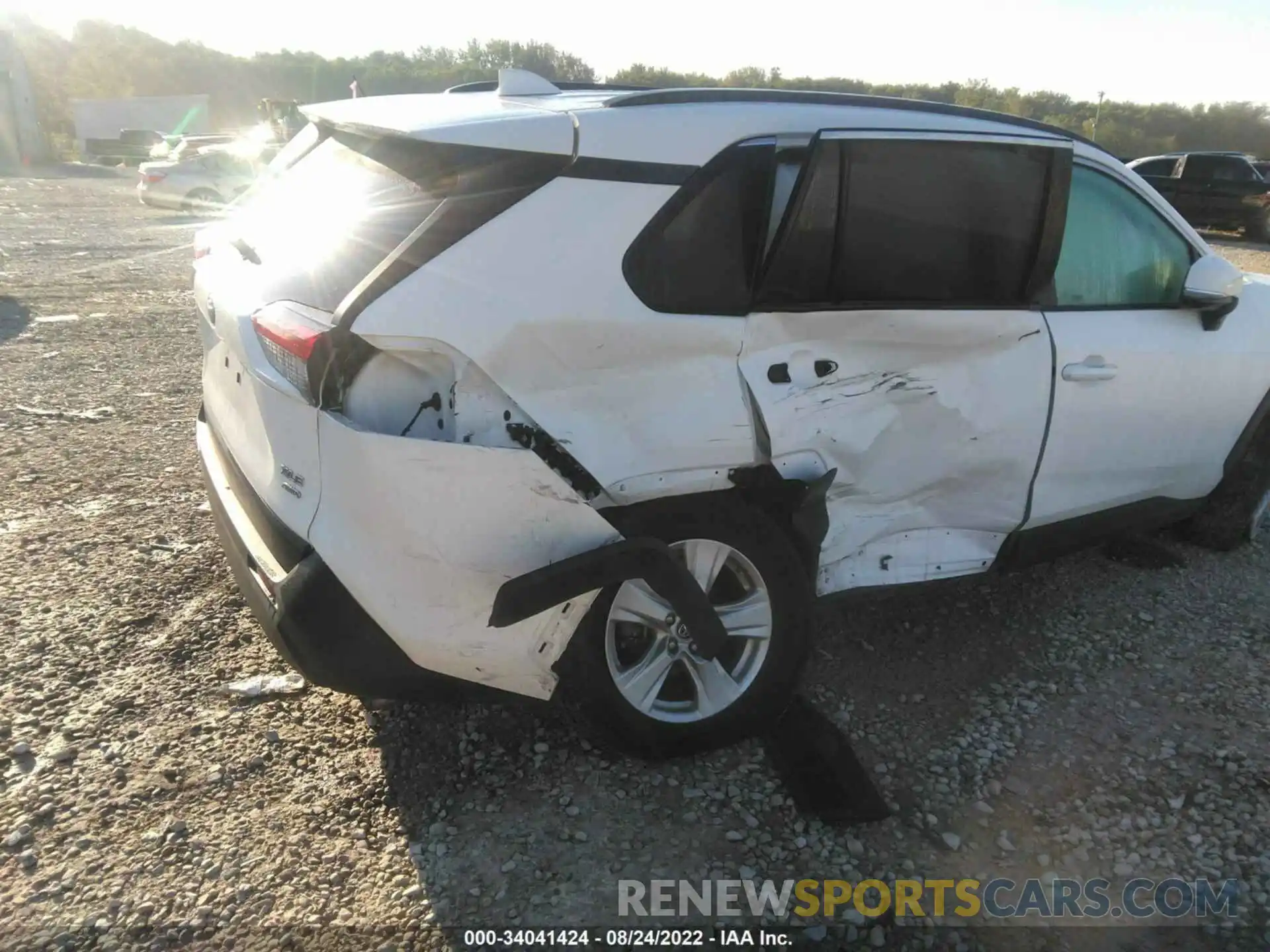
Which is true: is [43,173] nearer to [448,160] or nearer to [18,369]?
[18,369]

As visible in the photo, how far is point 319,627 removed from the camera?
2.29m

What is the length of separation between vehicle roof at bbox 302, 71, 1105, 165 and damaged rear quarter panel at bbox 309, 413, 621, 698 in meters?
0.81

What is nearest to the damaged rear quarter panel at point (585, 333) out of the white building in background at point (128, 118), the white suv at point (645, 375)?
the white suv at point (645, 375)

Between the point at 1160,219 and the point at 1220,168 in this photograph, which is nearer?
the point at 1160,219

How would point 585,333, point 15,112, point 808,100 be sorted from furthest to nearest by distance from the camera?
point 15,112
point 808,100
point 585,333

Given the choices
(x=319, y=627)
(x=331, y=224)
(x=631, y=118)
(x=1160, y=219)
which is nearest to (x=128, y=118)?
(x=331, y=224)

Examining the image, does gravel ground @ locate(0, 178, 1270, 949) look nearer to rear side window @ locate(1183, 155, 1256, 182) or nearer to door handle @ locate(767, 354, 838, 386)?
door handle @ locate(767, 354, 838, 386)

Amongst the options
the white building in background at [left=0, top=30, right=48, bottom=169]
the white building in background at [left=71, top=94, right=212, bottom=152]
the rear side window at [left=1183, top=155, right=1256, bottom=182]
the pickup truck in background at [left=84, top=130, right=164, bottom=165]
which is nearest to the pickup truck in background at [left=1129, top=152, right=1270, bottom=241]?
A: the rear side window at [left=1183, top=155, right=1256, bottom=182]

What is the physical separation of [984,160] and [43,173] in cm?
3989

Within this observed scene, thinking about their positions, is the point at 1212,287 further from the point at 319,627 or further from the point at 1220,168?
A: the point at 1220,168

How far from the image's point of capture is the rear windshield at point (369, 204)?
2.31 meters

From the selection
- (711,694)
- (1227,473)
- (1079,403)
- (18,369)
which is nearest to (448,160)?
(711,694)

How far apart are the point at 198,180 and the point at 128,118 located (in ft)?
108

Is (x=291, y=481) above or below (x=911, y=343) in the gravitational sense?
below
